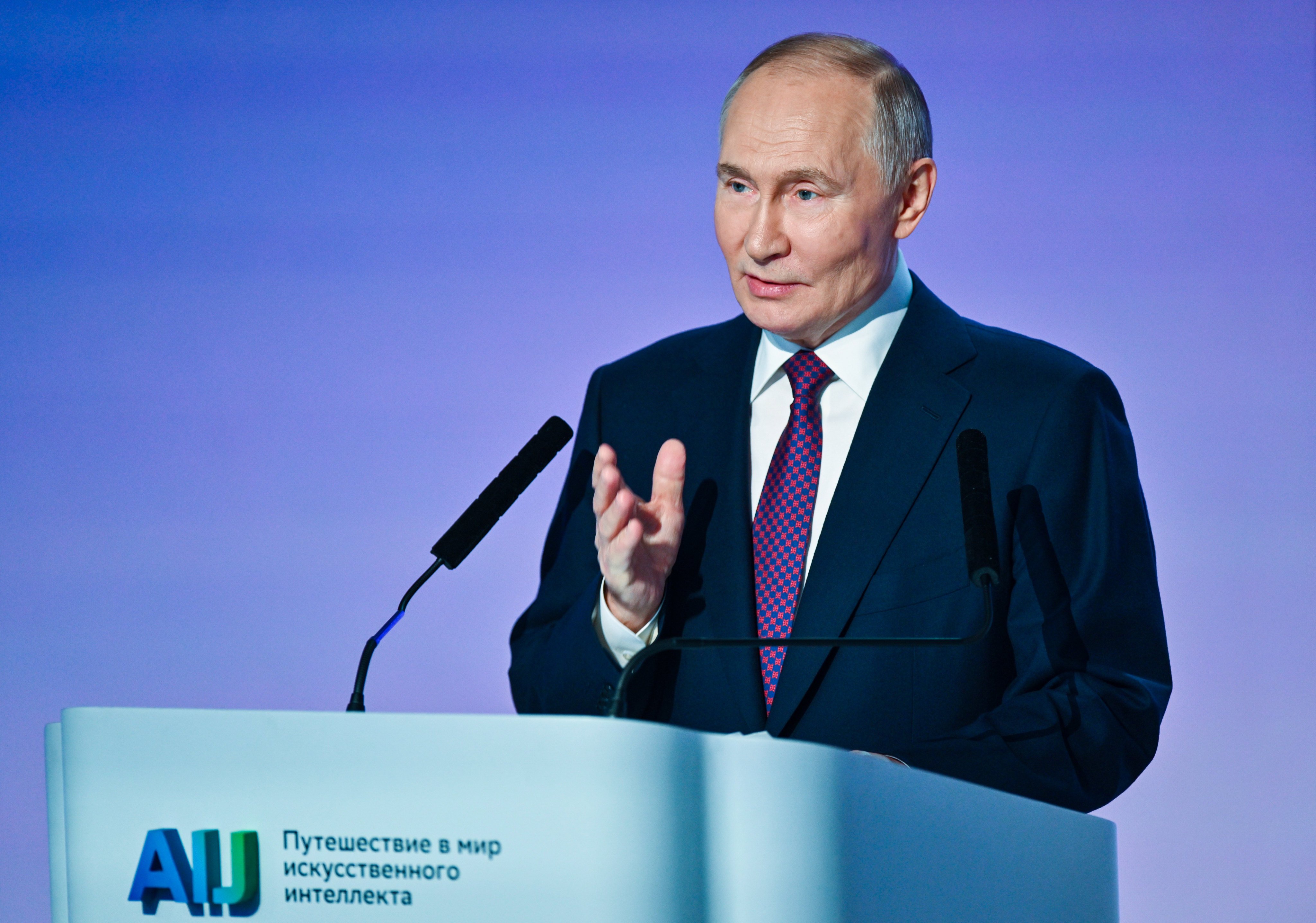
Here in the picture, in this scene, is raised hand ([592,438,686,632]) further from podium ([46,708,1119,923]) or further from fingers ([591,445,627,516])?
podium ([46,708,1119,923])

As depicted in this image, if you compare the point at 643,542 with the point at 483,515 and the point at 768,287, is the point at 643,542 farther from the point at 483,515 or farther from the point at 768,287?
the point at 768,287

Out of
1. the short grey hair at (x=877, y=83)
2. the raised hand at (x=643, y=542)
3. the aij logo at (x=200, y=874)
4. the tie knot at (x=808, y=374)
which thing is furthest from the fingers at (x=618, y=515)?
the short grey hair at (x=877, y=83)

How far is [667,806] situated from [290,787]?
28cm

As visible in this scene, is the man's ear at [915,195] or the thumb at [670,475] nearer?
the thumb at [670,475]

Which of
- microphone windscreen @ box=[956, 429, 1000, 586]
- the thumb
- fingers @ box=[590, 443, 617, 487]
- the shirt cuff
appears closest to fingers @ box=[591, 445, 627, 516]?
fingers @ box=[590, 443, 617, 487]

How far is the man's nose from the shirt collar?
14 centimetres

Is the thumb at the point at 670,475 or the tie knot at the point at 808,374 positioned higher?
the tie knot at the point at 808,374

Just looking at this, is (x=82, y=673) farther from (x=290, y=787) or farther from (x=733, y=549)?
(x=290, y=787)

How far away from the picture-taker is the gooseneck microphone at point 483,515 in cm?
139

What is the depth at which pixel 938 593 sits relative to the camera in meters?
1.70

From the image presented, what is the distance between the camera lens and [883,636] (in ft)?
5.65

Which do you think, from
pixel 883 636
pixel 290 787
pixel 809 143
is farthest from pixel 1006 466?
pixel 290 787

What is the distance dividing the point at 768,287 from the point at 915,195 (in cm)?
30

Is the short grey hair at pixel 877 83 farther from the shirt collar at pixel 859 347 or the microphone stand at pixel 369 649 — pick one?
the microphone stand at pixel 369 649
